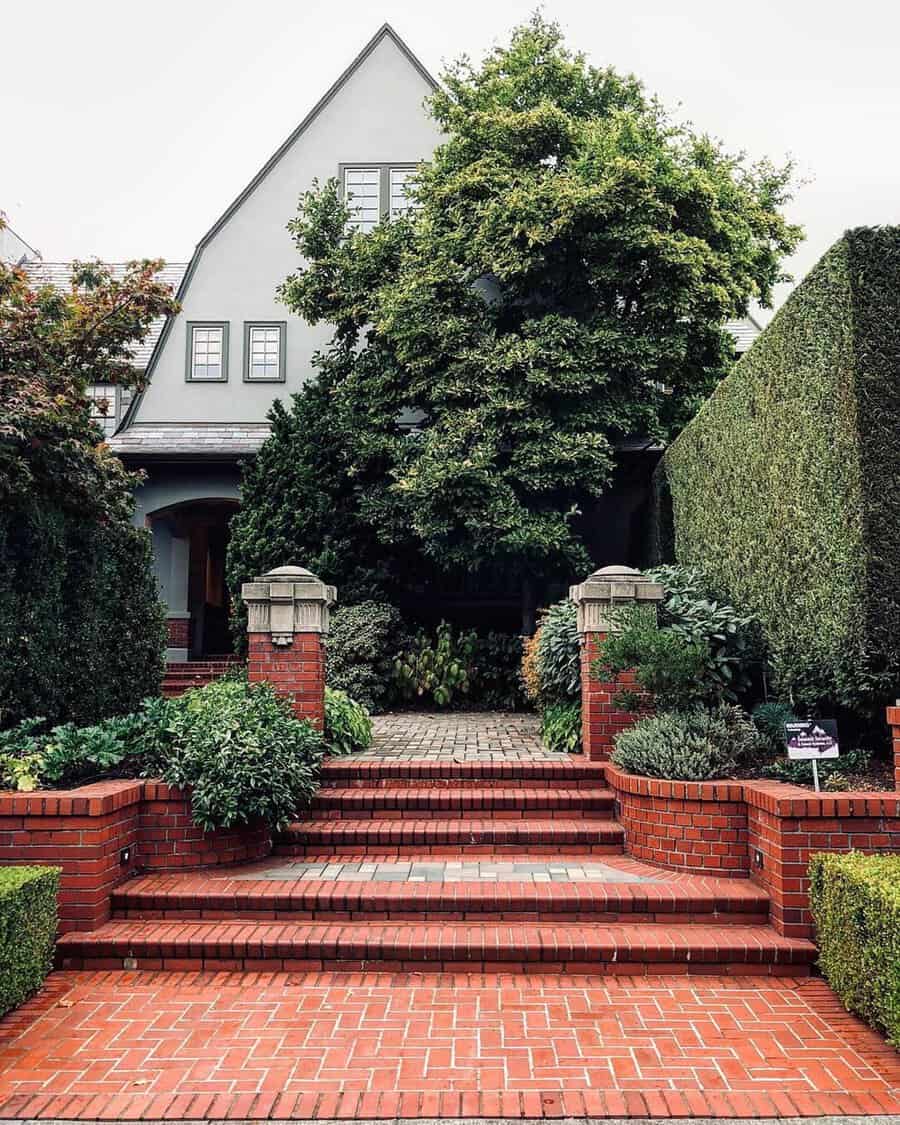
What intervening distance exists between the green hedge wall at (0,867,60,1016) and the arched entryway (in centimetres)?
966

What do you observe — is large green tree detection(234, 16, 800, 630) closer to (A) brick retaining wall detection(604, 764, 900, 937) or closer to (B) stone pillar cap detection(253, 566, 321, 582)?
(B) stone pillar cap detection(253, 566, 321, 582)

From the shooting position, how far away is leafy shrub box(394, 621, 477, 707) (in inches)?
460

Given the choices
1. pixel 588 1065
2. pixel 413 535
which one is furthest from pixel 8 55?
pixel 588 1065

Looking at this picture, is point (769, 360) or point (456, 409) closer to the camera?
point (769, 360)

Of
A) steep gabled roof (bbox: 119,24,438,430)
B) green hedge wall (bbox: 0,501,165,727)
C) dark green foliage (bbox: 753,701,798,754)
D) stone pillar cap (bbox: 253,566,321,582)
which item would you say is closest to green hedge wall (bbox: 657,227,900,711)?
dark green foliage (bbox: 753,701,798,754)

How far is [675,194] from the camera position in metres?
11.5

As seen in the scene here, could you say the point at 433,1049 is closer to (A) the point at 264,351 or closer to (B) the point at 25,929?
(B) the point at 25,929

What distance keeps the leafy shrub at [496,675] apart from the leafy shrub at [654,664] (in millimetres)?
5177

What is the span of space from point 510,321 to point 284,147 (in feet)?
20.0

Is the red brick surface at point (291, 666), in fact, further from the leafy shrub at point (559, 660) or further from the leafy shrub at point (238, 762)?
the leafy shrub at point (559, 660)

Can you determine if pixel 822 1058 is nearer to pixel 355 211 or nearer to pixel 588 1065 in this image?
pixel 588 1065

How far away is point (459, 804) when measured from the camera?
20.3ft

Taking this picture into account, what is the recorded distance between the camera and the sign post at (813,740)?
4875 mm

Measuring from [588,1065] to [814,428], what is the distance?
15.4 ft
